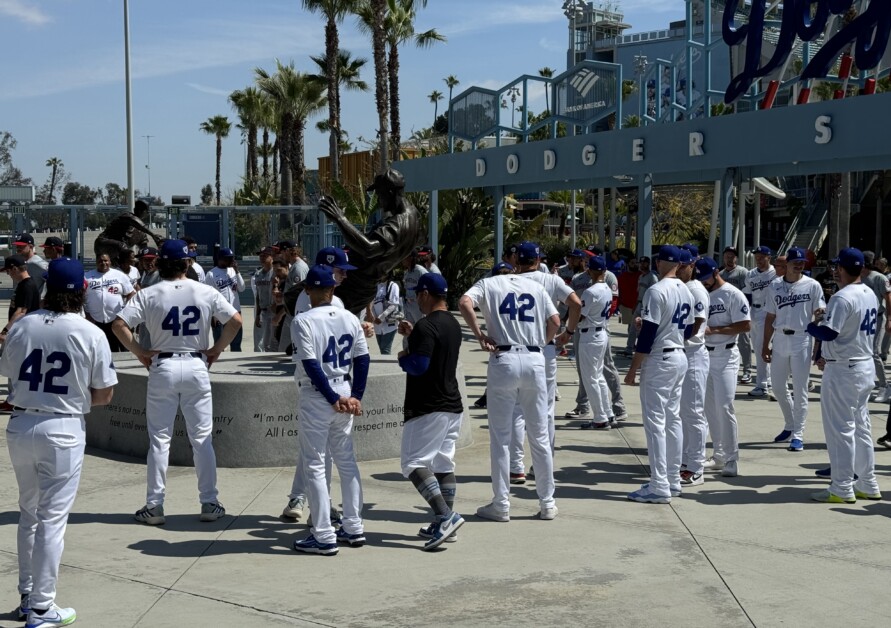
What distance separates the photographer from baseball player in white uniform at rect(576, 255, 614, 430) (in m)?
11.0

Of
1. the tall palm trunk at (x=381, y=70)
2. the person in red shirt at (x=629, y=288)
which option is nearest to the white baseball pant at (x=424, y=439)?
the person in red shirt at (x=629, y=288)

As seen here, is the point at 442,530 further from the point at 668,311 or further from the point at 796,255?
the point at 796,255

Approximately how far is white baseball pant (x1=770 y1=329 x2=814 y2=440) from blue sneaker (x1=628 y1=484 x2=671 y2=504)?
268cm

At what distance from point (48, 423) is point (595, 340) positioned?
7.03 m

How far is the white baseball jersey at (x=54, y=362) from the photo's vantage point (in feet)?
16.9

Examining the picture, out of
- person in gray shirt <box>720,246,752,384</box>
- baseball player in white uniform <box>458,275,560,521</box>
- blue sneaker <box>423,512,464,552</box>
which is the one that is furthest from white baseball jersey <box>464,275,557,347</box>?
person in gray shirt <box>720,246,752,384</box>

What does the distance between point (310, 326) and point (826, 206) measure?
1655 inches

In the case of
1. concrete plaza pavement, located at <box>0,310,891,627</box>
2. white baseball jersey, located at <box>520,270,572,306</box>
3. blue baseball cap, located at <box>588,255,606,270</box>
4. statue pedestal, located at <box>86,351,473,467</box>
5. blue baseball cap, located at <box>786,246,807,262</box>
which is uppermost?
blue baseball cap, located at <box>786,246,807,262</box>

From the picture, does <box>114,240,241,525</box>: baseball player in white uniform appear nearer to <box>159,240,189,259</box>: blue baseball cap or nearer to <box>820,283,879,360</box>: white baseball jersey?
<box>159,240,189,259</box>: blue baseball cap

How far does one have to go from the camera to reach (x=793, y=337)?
10.1 m

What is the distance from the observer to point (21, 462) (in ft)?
16.9

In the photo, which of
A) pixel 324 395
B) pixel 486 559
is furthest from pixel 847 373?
pixel 324 395

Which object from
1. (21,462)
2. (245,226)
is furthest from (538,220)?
(21,462)

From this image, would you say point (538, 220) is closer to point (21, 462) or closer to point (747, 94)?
point (747, 94)
